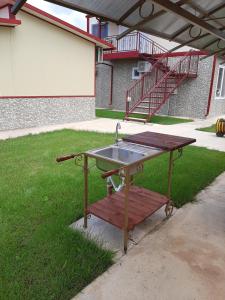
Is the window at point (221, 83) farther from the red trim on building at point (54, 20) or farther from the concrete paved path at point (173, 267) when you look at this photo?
the concrete paved path at point (173, 267)

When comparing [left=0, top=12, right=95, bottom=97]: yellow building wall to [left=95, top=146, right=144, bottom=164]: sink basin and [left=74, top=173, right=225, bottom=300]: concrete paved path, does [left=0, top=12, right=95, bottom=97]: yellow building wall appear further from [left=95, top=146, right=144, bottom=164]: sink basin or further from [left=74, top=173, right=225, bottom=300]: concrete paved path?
[left=74, top=173, right=225, bottom=300]: concrete paved path

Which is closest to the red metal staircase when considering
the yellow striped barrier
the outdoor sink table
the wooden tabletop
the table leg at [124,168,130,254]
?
the yellow striped barrier

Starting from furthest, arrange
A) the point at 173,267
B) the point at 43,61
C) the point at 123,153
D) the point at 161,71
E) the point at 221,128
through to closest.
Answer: the point at 161,71, the point at 43,61, the point at 221,128, the point at 123,153, the point at 173,267

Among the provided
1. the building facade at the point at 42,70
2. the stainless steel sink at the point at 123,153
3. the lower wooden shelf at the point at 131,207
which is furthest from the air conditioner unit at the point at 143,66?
the stainless steel sink at the point at 123,153

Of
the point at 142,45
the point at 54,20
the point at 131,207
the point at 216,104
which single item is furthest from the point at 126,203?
the point at 142,45

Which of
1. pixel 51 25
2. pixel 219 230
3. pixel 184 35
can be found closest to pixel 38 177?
pixel 219 230

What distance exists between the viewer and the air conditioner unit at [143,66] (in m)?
13.5

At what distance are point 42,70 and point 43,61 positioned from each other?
307mm

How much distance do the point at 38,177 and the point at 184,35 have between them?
10.5ft

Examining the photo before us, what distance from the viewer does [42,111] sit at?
9516 mm

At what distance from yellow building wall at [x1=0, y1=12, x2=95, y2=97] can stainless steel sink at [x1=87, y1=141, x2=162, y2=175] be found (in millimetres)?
6601

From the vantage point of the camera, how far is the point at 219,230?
9.86 feet

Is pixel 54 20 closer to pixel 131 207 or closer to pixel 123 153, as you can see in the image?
pixel 123 153

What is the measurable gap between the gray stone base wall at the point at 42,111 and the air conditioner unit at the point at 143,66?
3893 millimetres
